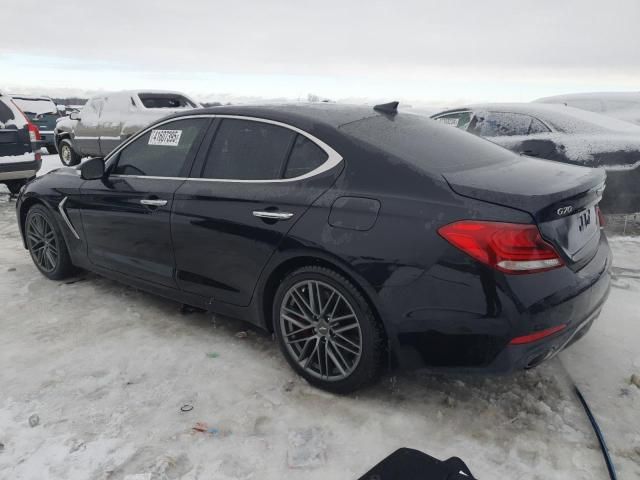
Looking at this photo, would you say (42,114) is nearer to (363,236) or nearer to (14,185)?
(14,185)

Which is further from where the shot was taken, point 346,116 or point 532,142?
point 532,142

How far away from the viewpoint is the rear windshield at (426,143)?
9.02ft

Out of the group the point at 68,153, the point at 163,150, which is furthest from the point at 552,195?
the point at 68,153

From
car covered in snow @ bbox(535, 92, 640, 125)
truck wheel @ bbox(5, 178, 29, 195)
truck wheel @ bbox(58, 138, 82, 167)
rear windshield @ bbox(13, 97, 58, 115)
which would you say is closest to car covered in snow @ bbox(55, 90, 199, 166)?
truck wheel @ bbox(58, 138, 82, 167)

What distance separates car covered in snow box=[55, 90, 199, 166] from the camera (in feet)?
36.5

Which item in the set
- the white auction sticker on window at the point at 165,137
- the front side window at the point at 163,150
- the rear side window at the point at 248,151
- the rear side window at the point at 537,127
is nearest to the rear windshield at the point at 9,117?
the front side window at the point at 163,150

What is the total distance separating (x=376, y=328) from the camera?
8.73ft

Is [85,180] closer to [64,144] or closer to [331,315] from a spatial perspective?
[331,315]

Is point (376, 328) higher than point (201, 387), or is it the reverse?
point (376, 328)

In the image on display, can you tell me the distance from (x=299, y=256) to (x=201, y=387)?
3.18 ft

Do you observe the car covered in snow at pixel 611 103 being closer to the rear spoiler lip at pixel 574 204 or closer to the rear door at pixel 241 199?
the rear spoiler lip at pixel 574 204

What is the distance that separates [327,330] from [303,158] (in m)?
0.96

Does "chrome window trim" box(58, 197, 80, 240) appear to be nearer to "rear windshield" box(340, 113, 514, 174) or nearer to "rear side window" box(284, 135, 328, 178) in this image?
"rear side window" box(284, 135, 328, 178)

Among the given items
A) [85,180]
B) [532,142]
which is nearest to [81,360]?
[85,180]
